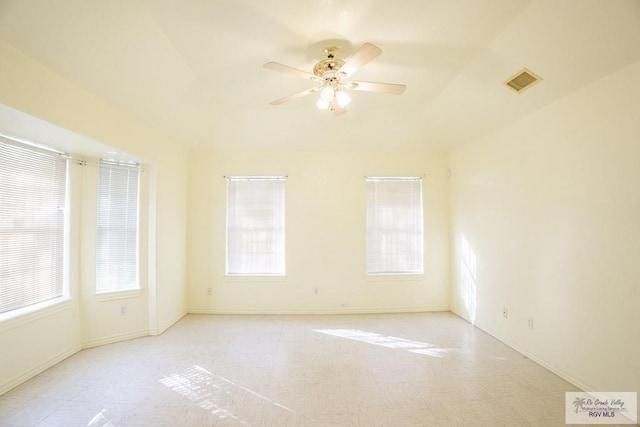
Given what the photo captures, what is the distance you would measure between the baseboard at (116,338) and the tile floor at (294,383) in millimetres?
99

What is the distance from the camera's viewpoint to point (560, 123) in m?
2.63

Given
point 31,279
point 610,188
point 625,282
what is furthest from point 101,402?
point 610,188

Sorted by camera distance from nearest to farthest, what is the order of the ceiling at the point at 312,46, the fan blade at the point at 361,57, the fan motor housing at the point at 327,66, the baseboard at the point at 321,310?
the fan blade at the point at 361,57 < the ceiling at the point at 312,46 < the fan motor housing at the point at 327,66 < the baseboard at the point at 321,310

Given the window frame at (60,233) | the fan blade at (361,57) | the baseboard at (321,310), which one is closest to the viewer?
the fan blade at (361,57)

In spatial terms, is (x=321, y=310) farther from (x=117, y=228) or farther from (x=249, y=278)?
(x=117, y=228)

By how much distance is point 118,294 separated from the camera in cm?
340

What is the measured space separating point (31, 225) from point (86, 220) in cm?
50

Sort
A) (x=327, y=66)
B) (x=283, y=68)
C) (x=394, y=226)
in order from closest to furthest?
1. (x=283, y=68)
2. (x=327, y=66)
3. (x=394, y=226)

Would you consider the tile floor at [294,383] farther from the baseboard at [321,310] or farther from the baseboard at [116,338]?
the baseboard at [321,310]

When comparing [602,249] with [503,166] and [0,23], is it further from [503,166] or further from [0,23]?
[0,23]

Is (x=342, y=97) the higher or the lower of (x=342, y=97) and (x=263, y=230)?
the higher

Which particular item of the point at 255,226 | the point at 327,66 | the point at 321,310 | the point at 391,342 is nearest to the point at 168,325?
the point at 255,226

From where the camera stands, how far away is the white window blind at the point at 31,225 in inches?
99.2

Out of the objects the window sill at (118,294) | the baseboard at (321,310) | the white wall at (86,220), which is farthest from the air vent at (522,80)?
the window sill at (118,294)
